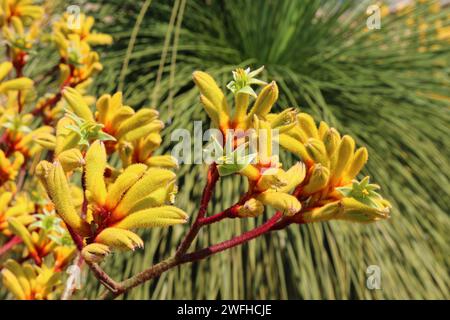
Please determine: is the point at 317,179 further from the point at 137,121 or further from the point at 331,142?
the point at 137,121

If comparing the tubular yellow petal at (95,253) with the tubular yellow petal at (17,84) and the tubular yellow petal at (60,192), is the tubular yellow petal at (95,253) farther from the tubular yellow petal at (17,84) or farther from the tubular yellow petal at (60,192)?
the tubular yellow petal at (17,84)

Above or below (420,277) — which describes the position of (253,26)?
above

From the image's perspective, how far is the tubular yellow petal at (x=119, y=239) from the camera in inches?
13.2

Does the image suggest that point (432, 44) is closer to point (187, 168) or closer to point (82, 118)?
point (187, 168)

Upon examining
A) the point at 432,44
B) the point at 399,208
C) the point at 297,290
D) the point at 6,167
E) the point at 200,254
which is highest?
the point at 432,44

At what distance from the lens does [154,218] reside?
13.9 inches

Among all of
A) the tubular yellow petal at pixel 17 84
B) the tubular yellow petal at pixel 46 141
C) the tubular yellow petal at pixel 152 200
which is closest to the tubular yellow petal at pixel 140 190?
the tubular yellow petal at pixel 152 200

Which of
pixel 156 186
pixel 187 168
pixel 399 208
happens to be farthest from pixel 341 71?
pixel 156 186

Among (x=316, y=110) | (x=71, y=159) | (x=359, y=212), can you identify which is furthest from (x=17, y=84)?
(x=316, y=110)

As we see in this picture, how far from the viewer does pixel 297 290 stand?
1.05m

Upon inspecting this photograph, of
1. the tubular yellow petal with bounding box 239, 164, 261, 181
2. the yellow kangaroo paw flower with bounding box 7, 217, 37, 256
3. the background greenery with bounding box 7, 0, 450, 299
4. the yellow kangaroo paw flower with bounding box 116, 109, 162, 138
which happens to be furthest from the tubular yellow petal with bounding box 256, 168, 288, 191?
the background greenery with bounding box 7, 0, 450, 299

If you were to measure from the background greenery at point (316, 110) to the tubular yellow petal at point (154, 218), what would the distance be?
55 cm

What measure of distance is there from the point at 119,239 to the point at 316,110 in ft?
2.59

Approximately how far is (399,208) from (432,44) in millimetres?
421
